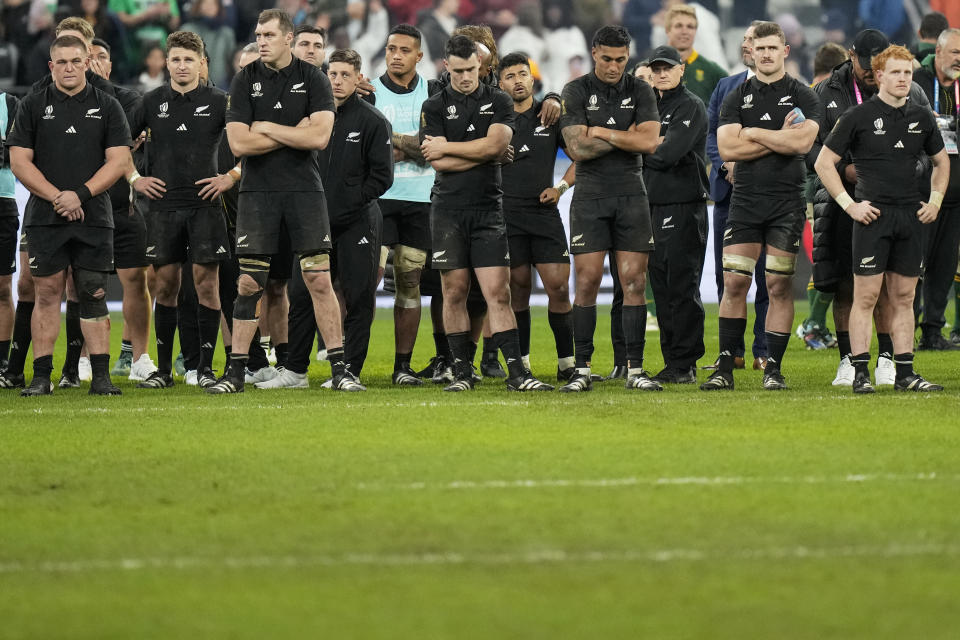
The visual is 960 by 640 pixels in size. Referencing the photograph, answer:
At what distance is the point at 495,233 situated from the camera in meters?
9.15

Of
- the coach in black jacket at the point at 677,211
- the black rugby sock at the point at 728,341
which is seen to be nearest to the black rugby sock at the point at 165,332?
the coach in black jacket at the point at 677,211

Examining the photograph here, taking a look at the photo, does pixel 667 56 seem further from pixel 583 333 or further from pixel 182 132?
pixel 182 132

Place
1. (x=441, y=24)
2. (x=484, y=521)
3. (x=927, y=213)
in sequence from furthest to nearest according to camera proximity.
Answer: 1. (x=441, y=24)
2. (x=927, y=213)
3. (x=484, y=521)

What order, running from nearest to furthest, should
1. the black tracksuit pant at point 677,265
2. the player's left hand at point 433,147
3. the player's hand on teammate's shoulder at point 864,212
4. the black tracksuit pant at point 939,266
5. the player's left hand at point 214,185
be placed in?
the player's hand on teammate's shoulder at point 864,212 < the player's left hand at point 433,147 < the player's left hand at point 214,185 < the black tracksuit pant at point 677,265 < the black tracksuit pant at point 939,266

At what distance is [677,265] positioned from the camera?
10.2 m

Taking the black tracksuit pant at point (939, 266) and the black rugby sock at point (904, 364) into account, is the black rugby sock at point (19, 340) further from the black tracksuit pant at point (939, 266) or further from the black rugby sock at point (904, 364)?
the black tracksuit pant at point (939, 266)

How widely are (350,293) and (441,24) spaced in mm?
13279

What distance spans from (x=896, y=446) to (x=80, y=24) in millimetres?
5707

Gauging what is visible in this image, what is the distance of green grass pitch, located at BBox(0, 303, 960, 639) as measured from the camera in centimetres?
390

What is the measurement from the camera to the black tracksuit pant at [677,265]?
10.1 metres

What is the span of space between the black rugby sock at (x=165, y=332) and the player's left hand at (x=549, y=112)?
273 cm

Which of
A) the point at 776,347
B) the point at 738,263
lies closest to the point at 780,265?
the point at 738,263

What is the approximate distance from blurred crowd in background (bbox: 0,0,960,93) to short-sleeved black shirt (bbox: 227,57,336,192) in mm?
11942

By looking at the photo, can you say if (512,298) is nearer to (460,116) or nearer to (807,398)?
(460,116)
